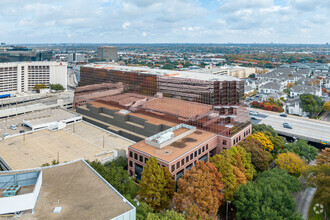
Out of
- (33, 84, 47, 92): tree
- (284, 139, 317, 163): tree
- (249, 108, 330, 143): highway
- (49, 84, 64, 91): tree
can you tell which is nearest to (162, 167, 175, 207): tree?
(284, 139, 317, 163): tree

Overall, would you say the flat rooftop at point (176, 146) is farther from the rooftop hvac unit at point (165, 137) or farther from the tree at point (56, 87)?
the tree at point (56, 87)

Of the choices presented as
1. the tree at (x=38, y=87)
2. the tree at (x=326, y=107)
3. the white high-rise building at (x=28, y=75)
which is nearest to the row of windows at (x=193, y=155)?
the tree at (x=326, y=107)

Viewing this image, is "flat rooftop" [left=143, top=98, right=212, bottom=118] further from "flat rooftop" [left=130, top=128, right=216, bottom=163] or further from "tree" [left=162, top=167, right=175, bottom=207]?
"tree" [left=162, top=167, right=175, bottom=207]

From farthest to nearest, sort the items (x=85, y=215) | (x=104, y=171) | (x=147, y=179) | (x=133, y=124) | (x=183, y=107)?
(x=133, y=124)
(x=183, y=107)
(x=104, y=171)
(x=147, y=179)
(x=85, y=215)

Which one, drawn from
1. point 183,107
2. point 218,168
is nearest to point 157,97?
point 183,107

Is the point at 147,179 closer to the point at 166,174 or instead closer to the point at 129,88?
the point at 166,174

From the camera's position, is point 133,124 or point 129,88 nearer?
point 133,124
